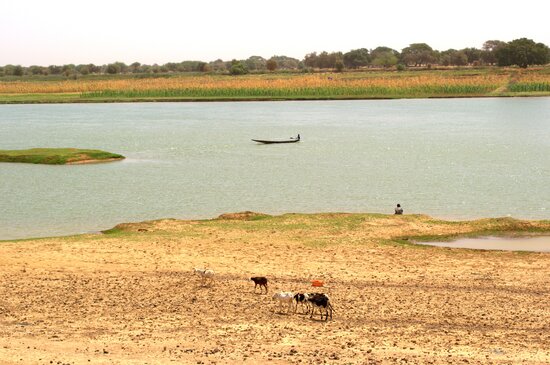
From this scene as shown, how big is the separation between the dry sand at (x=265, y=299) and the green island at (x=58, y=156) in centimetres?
2597

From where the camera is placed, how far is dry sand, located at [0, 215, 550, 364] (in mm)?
16750

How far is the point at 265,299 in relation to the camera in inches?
838

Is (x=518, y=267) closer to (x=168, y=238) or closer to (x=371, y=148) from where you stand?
(x=168, y=238)

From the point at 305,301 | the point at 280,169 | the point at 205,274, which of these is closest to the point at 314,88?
the point at 280,169

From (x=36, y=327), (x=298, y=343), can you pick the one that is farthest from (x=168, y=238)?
(x=298, y=343)

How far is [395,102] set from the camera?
129 metres

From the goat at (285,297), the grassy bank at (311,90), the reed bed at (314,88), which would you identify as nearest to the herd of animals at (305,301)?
the goat at (285,297)

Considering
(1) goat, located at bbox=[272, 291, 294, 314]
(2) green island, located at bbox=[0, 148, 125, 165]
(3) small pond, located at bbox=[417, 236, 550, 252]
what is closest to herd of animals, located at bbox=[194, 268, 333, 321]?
(1) goat, located at bbox=[272, 291, 294, 314]

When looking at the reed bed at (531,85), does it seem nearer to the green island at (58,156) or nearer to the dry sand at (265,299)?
the green island at (58,156)

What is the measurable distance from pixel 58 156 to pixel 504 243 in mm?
36603

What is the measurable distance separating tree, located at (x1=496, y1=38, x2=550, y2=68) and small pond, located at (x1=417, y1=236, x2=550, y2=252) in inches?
5846

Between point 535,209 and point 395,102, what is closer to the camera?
point 535,209

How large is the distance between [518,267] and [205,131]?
59.3 m

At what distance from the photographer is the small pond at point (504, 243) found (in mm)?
28859
